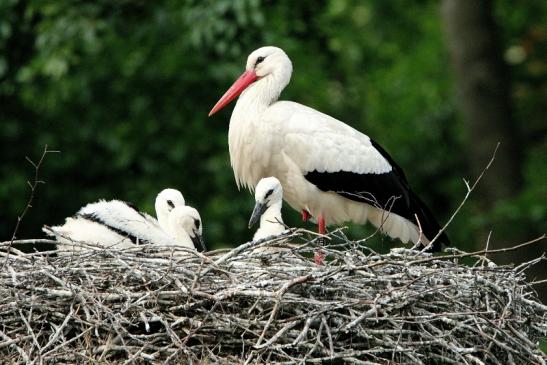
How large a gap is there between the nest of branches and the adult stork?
6.87 ft

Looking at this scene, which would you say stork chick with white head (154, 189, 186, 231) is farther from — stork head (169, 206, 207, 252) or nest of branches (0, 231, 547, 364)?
nest of branches (0, 231, 547, 364)

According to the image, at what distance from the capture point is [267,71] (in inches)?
370

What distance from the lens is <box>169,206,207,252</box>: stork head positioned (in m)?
8.32

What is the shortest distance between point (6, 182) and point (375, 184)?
617 cm

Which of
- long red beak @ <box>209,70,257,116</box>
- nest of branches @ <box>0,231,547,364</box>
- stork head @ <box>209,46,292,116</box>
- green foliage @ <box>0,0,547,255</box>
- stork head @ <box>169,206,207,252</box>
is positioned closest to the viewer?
nest of branches @ <box>0,231,547,364</box>

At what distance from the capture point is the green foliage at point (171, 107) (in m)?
13.5

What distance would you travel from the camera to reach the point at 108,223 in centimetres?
782

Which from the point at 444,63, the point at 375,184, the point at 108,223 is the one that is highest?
the point at 108,223

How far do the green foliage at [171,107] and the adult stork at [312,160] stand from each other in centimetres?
307

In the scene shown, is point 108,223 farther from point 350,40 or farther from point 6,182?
point 350,40

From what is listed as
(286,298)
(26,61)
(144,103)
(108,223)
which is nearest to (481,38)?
(144,103)

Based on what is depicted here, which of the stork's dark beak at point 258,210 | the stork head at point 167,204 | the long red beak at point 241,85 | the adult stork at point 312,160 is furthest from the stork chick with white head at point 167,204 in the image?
the long red beak at point 241,85

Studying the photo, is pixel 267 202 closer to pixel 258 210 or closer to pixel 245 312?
pixel 258 210

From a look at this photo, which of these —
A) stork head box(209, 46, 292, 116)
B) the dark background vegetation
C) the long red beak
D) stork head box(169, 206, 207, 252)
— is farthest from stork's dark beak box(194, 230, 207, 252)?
the dark background vegetation
